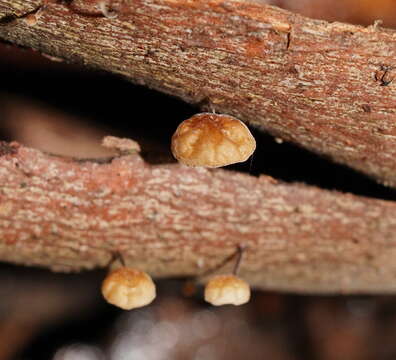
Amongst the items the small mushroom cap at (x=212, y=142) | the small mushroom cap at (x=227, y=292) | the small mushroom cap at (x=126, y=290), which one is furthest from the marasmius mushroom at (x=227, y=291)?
the small mushroom cap at (x=212, y=142)

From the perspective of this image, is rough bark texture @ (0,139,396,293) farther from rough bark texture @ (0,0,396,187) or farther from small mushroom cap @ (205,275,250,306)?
rough bark texture @ (0,0,396,187)

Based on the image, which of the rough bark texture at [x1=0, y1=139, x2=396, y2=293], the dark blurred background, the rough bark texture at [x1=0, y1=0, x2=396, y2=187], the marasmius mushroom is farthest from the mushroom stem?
the rough bark texture at [x1=0, y1=0, x2=396, y2=187]

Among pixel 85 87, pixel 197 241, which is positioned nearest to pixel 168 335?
pixel 197 241

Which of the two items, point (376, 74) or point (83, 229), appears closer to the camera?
point (376, 74)

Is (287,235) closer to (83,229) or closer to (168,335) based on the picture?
(83,229)

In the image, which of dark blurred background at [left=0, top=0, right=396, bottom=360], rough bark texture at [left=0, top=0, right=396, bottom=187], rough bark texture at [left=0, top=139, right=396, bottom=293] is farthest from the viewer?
dark blurred background at [left=0, top=0, right=396, bottom=360]

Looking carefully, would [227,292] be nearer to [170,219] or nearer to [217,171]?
[170,219]

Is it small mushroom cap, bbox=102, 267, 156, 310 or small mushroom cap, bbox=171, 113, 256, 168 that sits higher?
small mushroom cap, bbox=171, 113, 256, 168

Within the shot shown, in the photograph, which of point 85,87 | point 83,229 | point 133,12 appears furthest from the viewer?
point 85,87

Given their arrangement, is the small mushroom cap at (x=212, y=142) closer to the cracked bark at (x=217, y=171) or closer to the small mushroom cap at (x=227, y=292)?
the cracked bark at (x=217, y=171)
